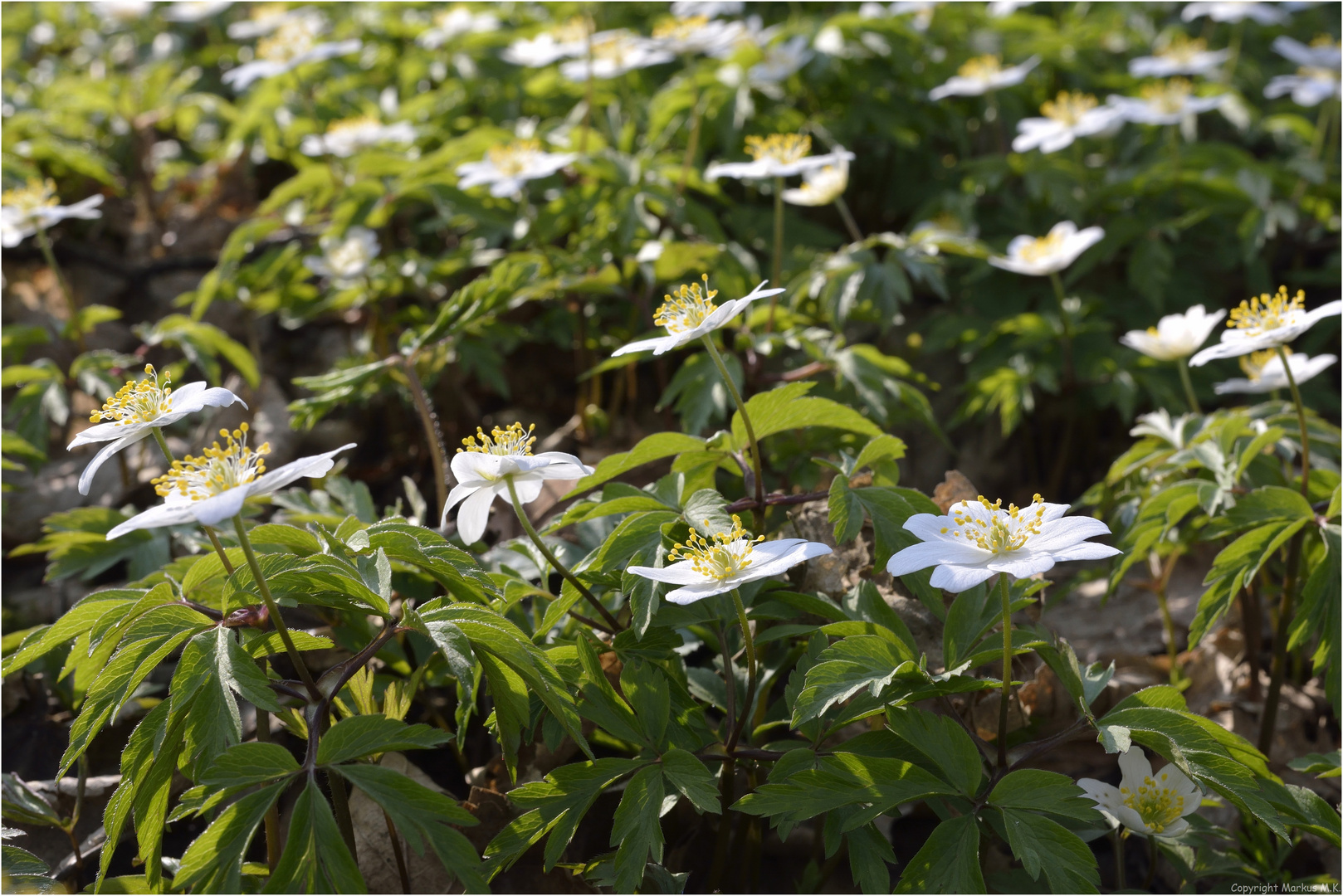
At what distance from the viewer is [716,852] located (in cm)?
216

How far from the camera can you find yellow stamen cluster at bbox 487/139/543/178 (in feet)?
11.8

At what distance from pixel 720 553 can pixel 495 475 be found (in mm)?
527

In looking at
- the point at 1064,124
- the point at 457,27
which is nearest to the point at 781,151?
the point at 1064,124

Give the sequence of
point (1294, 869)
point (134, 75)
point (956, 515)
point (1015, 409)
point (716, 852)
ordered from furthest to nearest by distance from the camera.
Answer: point (134, 75) < point (1015, 409) < point (1294, 869) < point (716, 852) < point (956, 515)

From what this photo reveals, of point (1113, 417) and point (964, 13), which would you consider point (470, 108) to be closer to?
point (964, 13)

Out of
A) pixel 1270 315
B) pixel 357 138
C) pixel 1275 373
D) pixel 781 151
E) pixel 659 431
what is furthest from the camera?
pixel 357 138

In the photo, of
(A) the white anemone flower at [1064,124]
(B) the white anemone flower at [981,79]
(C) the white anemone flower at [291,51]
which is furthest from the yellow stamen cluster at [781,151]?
(C) the white anemone flower at [291,51]

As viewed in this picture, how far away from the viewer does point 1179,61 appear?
15.7ft

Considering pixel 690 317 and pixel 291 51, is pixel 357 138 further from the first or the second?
pixel 690 317

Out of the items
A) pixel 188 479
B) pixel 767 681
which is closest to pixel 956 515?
pixel 767 681

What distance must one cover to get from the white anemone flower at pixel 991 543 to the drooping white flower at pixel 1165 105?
2924mm

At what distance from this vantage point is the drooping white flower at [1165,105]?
13.7 ft

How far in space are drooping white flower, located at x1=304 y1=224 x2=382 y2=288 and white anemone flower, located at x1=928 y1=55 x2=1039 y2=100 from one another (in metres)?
2.54

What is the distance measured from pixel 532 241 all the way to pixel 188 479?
86.9 inches
